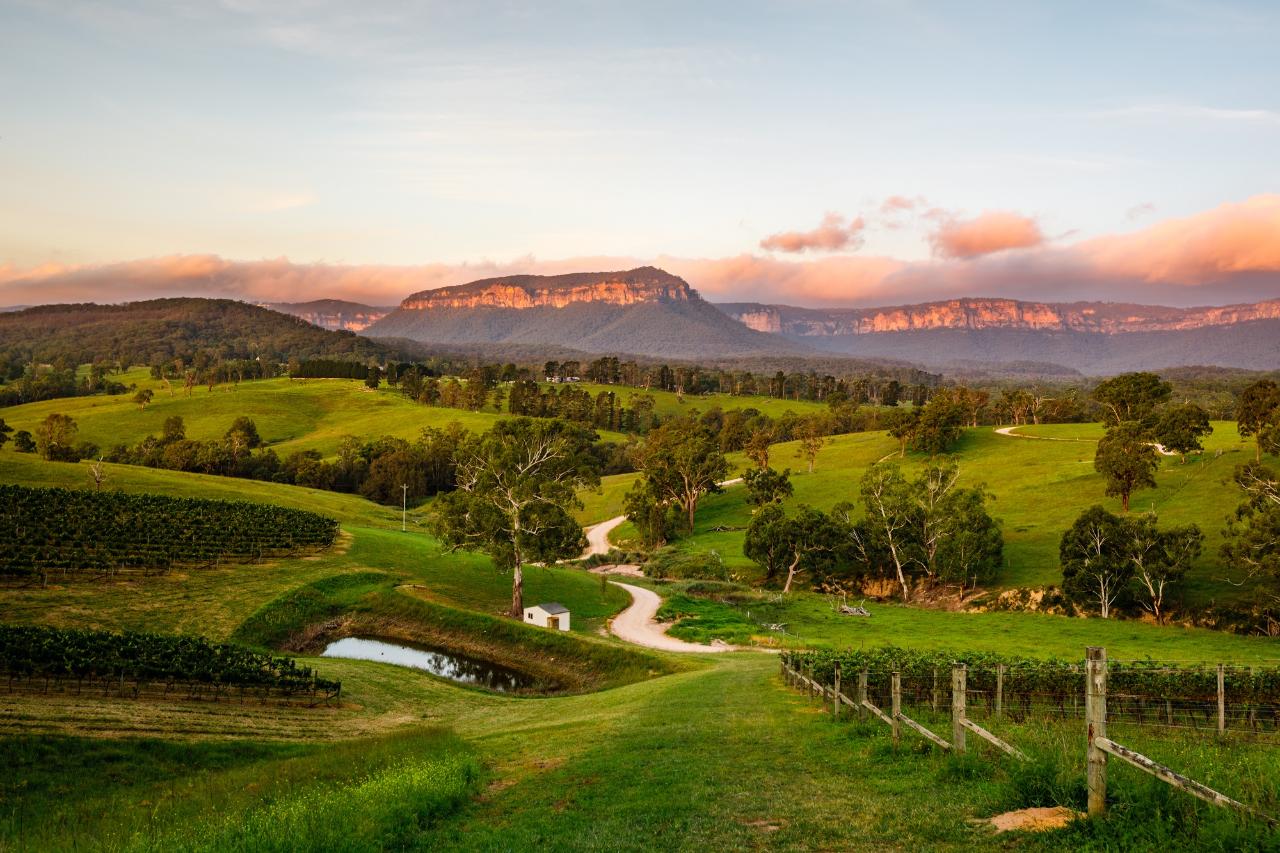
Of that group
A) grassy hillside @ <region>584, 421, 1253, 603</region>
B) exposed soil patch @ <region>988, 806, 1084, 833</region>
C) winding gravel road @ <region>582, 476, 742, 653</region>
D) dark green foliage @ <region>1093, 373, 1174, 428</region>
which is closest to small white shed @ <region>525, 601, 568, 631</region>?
winding gravel road @ <region>582, 476, 742, 653</region>

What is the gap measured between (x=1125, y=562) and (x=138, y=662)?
7555 cm

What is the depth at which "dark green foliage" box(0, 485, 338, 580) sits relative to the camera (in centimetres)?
6131

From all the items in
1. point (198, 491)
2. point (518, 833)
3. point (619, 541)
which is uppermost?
point (518, 833)

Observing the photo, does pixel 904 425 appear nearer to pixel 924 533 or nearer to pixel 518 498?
pixel 924 533

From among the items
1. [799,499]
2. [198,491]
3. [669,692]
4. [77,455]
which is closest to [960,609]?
[799,499]

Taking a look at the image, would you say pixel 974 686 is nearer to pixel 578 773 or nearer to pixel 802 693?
pixel 802 693

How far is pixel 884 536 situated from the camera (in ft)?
286

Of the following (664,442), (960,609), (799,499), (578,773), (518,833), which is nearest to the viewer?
(518,833)

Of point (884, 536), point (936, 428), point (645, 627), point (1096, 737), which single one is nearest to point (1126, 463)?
point (884, 536)

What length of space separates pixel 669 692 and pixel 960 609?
52123mm

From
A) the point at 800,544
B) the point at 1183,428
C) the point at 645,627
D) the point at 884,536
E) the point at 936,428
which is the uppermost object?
the point at 1183,428

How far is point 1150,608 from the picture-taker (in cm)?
6594

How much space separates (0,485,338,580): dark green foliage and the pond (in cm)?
2036

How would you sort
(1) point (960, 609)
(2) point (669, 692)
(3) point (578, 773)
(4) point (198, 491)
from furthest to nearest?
(4) point (198, 491), (1) point (960, 609), (2) point (669, 692), (3) point (578, 773)
